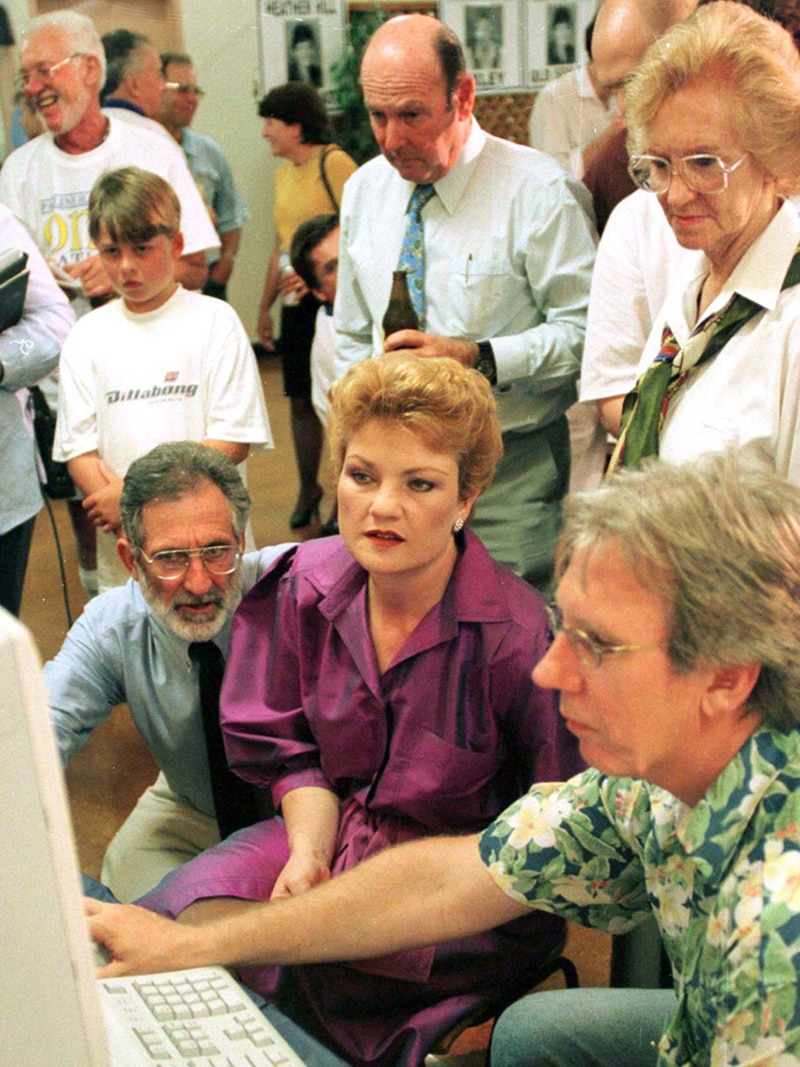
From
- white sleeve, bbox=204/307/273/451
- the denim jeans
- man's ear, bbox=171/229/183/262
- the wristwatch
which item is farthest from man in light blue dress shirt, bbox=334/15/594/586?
the denim jeans

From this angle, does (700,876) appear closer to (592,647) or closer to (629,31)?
(592,647)

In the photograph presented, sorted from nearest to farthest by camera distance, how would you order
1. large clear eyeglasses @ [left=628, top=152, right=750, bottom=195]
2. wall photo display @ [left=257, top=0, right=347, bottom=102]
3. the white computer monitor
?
1. the white computer monitor
2. large clear eyeglasses @ [left=628, top=152, right=750, bottom=195]
3. wall photo display @ [left=257, top=0, right=347, bottom=102]

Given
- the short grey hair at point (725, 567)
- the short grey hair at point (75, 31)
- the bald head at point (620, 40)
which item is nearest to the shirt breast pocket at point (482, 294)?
the bald head at point (620, 40)

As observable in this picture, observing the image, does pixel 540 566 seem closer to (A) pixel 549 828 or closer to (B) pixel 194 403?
(B) pixel 194 403

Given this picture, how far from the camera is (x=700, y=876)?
3.66ft

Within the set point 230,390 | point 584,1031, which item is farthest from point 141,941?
point 230,390

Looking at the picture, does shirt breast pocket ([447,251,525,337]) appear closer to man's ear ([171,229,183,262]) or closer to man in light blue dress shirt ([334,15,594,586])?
man in light blue dress shirt ([334,15,594,586])

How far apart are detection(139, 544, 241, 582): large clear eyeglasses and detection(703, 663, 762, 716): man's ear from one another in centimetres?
101

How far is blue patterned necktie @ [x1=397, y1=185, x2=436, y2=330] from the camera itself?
2.48 metres

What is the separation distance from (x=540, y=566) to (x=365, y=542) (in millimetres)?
915

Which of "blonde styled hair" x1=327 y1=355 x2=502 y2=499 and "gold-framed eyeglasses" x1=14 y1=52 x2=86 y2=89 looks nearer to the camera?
"blonde styled hair" x1=327 y1=355 x2=502 y2=499

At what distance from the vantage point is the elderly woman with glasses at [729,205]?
5.32ft

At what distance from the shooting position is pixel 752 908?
1.02 meters

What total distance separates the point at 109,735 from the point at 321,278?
1.27 metres
